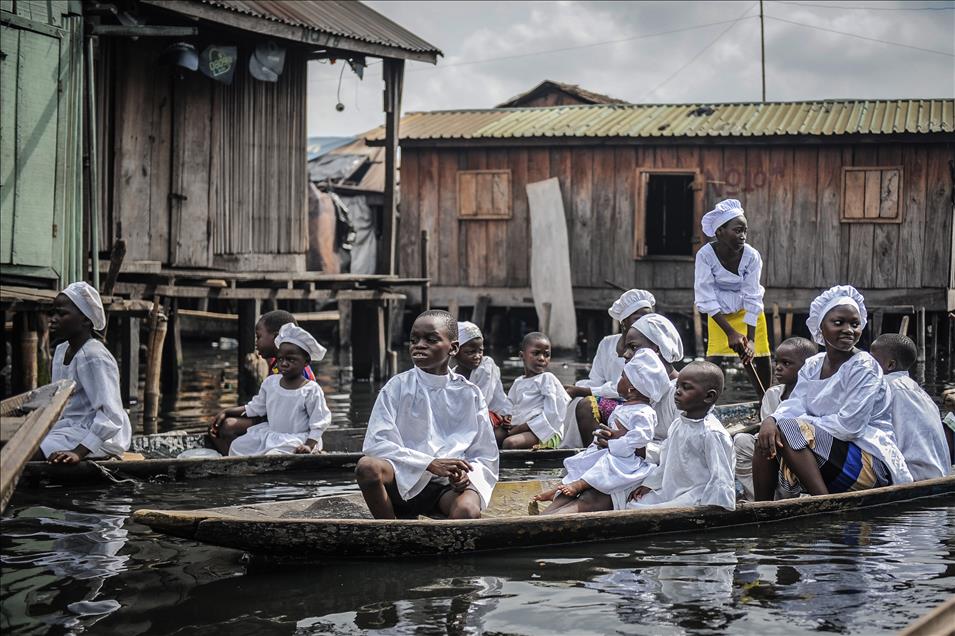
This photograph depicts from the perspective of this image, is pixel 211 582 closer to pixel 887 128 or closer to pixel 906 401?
pixel 906 401

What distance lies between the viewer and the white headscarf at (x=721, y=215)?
30.7 ft

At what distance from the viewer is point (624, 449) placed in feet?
22.0

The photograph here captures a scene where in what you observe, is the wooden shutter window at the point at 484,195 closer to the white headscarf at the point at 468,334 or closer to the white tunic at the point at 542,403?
the white tunic at the point at 542,403

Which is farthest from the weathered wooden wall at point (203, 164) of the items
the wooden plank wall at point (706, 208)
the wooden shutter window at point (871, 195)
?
the wooden shutter window at point (871, 195)

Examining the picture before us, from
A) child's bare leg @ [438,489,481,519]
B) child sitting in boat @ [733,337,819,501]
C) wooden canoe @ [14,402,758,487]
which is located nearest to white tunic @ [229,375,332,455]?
wooden canoe @ [14,402,758,487]

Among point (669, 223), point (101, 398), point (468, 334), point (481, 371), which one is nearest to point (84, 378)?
point (101, 398)

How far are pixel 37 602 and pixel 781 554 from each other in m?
3.82

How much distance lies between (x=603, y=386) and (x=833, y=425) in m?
2.39

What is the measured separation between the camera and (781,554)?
21.2ft

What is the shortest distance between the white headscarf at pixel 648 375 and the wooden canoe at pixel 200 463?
1997mm

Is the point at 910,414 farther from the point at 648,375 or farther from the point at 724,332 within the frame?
the point at 724,332

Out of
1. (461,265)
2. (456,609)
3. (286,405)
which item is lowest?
(456,609)

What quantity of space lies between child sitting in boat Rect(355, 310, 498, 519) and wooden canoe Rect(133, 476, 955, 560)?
0.25m

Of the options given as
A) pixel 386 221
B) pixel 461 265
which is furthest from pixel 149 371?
pixel 461 265
